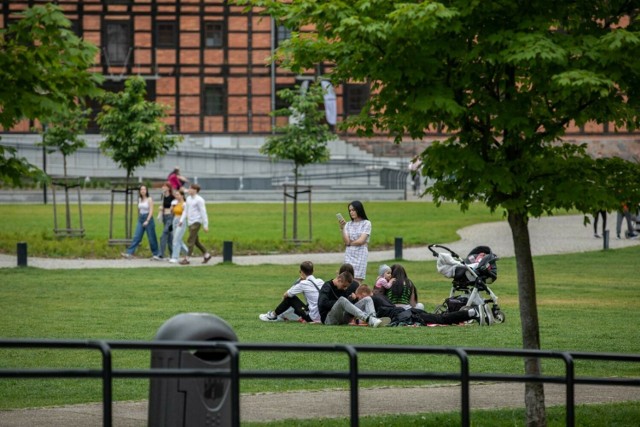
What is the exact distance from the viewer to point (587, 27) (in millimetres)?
10961

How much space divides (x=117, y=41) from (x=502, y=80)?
50666 millimetres

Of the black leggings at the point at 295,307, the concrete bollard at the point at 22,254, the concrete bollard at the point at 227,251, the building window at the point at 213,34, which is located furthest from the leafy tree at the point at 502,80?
the building window at the point at 213,34

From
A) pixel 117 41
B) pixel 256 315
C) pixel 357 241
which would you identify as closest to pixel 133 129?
pixel 357 241

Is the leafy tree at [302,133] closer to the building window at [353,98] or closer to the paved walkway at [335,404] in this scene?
the paved walkway at [335,404]

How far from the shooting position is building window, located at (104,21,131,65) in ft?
196

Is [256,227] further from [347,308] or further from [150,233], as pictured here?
[347,308]

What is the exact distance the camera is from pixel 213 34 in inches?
2391

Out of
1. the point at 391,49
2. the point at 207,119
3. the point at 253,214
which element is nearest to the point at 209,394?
the point at 391,49

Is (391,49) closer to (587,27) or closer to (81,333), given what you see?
(587,27)

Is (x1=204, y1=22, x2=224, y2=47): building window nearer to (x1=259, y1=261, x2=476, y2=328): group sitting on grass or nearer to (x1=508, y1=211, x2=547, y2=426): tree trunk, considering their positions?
(x1=259, y1=261, x2=476, y2=328): group sitting on grass

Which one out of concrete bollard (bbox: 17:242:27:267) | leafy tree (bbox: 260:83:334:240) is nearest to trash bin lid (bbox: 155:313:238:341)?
concrete bollard (bbox: 17:242:27:267)

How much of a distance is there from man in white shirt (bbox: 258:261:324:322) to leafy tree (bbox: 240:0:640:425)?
21.5 feet

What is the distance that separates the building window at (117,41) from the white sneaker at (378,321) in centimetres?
4421

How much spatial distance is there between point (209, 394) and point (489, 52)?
3.87 metres
